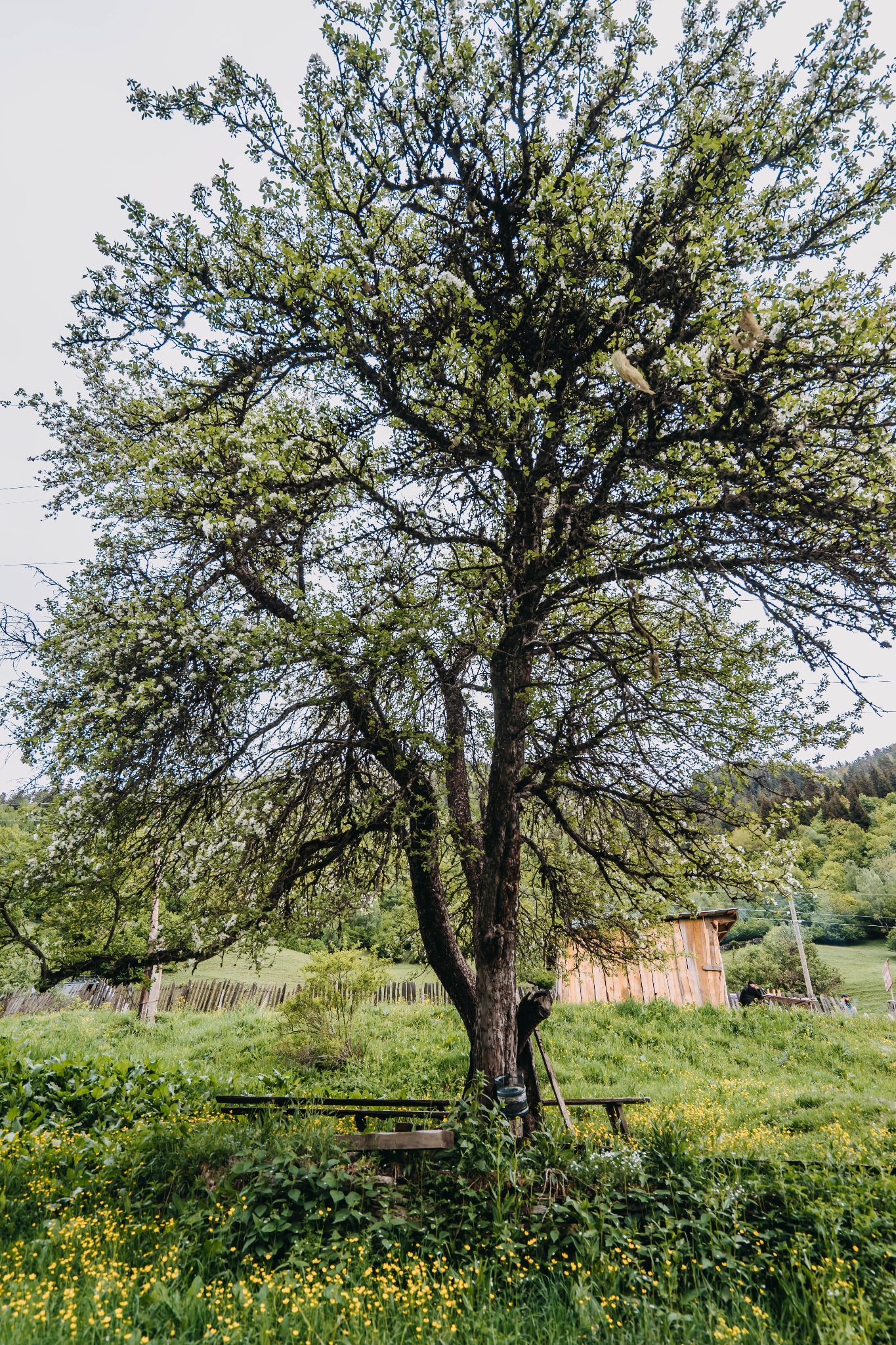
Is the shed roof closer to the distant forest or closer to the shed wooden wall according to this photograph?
the shed wooden wall

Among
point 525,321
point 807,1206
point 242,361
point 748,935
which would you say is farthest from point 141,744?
point 748,935

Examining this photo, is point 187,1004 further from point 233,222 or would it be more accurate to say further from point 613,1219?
point 233,222

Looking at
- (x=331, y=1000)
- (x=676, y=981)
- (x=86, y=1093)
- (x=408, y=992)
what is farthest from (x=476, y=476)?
(x=408, y=992)

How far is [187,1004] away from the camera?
2095 cm

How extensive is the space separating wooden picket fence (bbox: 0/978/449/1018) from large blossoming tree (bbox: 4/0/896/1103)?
12.8 m

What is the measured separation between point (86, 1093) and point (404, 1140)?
15.0ft

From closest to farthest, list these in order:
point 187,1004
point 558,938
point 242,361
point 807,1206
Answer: point 807,1206, point 242,361, point 558,938, point 187,1004

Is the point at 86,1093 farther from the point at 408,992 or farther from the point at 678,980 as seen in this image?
the point at 408,992

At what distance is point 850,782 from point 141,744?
69.7 m

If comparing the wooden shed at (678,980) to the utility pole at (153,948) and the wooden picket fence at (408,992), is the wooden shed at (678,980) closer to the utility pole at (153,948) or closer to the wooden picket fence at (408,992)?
the wooden picket fence at (408,992)

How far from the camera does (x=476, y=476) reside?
7012mm

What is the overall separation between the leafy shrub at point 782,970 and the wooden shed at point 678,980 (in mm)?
24963

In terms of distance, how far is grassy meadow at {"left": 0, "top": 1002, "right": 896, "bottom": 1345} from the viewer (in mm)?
3379

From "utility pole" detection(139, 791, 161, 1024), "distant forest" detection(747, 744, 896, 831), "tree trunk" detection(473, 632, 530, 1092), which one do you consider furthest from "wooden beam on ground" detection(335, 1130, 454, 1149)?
"distant forest" detection(747, 744, 896, 831)
